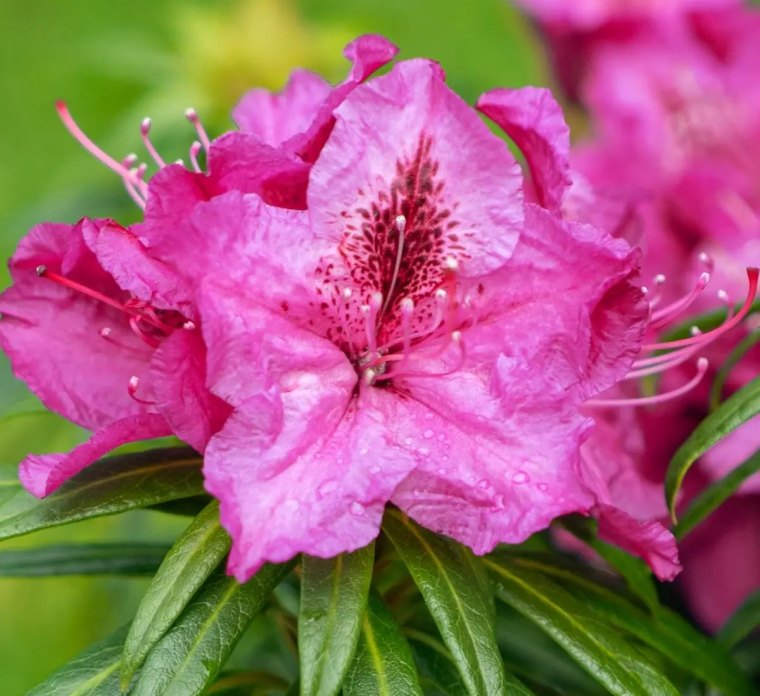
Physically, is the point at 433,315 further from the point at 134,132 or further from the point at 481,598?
the point at 134,132

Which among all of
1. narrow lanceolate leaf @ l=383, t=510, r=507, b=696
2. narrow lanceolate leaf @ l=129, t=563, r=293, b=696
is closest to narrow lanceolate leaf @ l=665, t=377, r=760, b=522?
narrow lanceolate leaf @ l=383, t=510, r=507, b=696

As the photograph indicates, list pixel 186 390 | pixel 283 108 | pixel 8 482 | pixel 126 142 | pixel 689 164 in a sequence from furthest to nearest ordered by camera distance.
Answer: pixel 126 142
pixel 689 164
pixel 283 108
pixel 8 482
pixel 186 390

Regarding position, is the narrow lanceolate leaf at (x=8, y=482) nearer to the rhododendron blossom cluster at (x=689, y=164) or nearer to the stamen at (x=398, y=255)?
the stamen at (x=398, y=255)

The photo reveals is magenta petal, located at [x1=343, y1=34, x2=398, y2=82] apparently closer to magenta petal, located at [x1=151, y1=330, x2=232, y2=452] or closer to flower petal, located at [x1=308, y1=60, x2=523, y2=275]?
flower petal, located at [x1=308, y1=60, x2=523, y2=275]

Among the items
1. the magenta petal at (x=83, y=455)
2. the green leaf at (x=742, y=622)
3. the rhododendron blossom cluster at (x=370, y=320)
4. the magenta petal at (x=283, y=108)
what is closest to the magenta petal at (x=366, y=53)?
the rhododendron blossom cluster at (x=370, y=320)

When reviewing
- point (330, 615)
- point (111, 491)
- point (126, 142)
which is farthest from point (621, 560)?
point (126, 142)

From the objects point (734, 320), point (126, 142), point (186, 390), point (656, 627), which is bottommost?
point (126, 142)

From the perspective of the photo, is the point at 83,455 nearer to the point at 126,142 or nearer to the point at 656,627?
the point at 656,627
